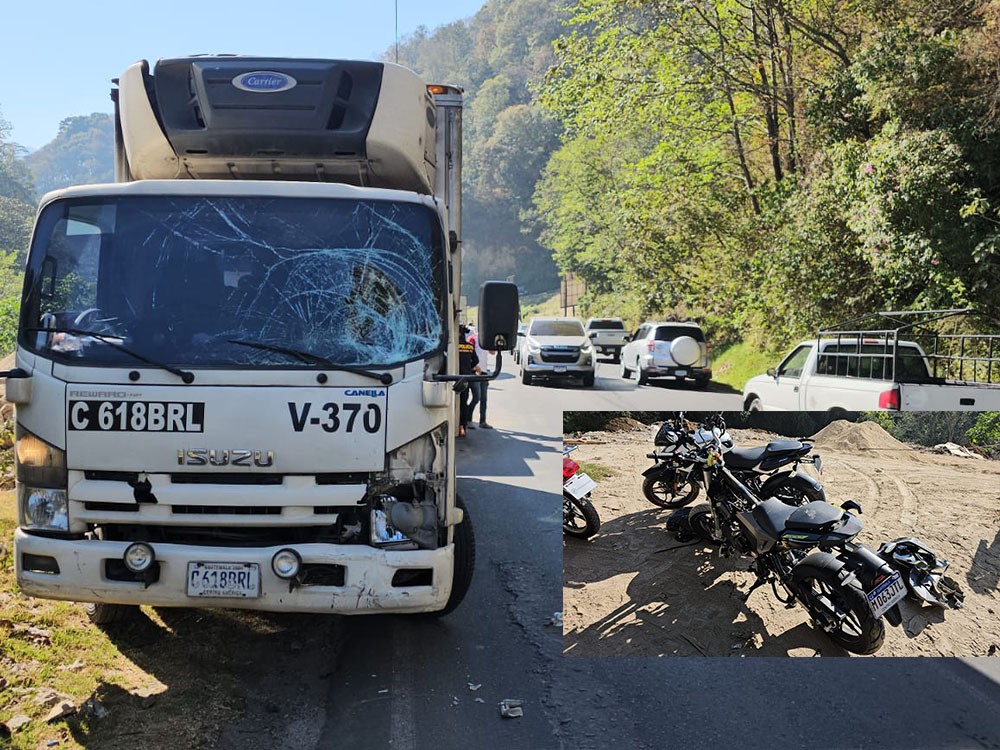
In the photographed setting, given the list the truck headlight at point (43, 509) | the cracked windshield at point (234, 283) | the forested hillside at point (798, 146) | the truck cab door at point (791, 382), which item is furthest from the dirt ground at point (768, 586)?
the forested hillside at point (798, 146)

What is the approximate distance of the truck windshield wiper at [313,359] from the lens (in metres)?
5.15

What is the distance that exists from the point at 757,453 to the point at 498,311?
84.3 inches

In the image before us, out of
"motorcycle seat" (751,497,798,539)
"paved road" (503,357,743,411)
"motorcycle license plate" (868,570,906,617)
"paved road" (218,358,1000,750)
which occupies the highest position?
"motorcycle seat" (751,497,798,539)

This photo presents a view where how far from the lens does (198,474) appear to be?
5051 millimetres

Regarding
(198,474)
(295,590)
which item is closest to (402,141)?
(198,474)

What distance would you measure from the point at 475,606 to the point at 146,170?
3.60 meters

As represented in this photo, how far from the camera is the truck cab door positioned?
1089cm

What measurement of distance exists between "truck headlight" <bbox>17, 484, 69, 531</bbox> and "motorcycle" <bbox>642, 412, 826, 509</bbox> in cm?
293

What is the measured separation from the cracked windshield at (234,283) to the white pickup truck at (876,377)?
169 inches

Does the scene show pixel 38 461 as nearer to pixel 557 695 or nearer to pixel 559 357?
pixel 557 695

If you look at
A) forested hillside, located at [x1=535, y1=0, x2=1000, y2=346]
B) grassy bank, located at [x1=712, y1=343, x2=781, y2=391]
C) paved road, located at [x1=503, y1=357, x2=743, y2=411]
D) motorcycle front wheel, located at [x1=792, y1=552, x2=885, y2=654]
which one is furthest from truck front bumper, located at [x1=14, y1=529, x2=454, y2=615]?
grassy bank, located at [x1=712, y1=343, x2=781, y2=391]

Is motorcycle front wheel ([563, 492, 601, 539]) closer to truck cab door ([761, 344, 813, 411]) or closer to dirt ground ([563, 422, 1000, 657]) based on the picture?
dirt ground ([563, 422, 1000, 657])

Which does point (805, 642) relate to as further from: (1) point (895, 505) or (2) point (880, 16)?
(2) point (880, 16)

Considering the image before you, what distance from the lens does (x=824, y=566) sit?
4297 millimetres
